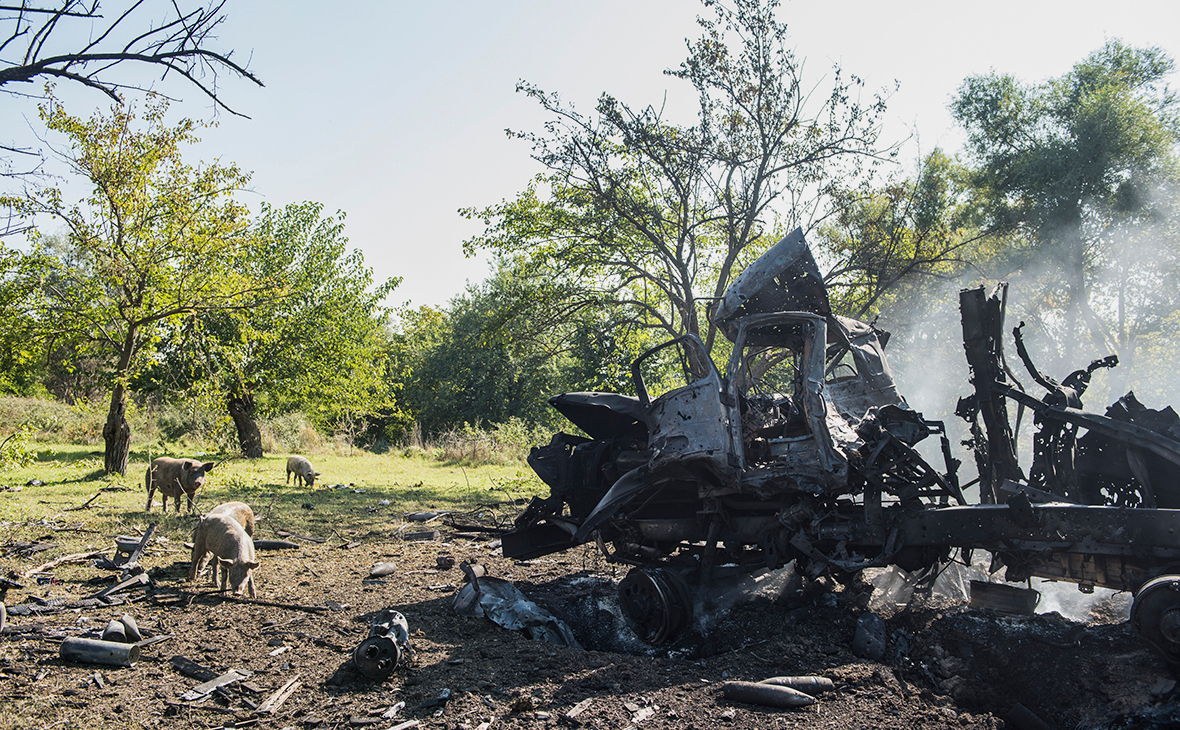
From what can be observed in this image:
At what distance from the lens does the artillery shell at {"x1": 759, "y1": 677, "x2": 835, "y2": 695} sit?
4496 millimetres

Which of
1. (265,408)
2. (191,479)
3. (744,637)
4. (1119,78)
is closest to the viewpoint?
(744,637)

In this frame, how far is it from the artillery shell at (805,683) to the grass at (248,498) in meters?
7.02

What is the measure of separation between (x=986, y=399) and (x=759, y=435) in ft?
6.56

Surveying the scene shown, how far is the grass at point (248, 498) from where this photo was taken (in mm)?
9086

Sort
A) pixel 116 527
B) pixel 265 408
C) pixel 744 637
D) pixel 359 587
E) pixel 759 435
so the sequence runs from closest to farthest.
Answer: pixel 744 637
pixel 759 435
pixel 359 587
pixel 116 527
pixel 265 408

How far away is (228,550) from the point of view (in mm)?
6660

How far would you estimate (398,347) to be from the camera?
128 ft

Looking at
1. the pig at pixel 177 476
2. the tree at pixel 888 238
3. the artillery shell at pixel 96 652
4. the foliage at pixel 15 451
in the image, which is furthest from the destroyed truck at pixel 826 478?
the tree at pixel 888 238

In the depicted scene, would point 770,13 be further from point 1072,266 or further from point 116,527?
point 116,527

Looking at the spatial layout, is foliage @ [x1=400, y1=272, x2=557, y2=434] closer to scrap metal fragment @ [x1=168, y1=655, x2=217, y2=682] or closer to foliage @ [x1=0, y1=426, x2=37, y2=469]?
foliage @ [x1=0, y1=426, x2=37, y2=469]

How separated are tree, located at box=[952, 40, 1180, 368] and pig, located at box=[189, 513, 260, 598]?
20077 millimetres

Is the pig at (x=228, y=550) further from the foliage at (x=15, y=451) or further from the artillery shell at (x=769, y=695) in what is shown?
the artillery shell at (x=769, y=695)

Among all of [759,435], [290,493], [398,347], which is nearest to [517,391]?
[398,347]

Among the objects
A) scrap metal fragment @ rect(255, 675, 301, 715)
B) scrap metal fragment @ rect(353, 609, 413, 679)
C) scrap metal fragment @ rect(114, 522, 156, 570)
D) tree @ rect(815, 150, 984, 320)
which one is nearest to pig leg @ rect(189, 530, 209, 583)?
scrap metal fragment @ rect(114, 522, 156, 570)
